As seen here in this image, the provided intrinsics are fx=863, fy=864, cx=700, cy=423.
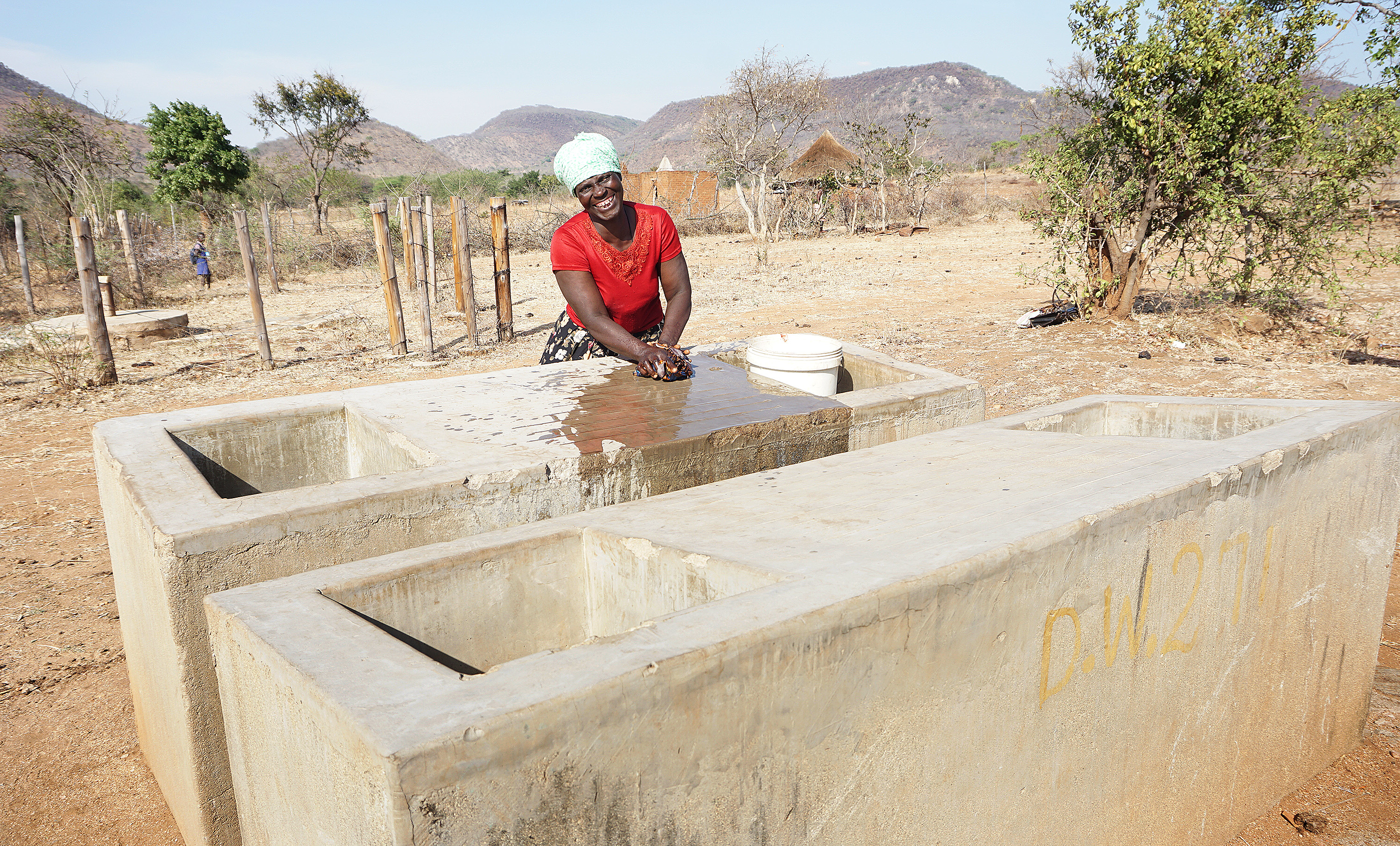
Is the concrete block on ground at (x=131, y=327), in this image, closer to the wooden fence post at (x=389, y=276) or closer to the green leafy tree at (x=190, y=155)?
the wooden fence post at (x=389, y=276)

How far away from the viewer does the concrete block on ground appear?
32.1 feet

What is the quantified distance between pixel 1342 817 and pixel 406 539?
293 centimetres

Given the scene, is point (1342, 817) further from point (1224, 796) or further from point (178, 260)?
point (178, 260)

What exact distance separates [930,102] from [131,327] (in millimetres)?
92932

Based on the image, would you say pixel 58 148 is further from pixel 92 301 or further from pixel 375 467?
pixel 375 467

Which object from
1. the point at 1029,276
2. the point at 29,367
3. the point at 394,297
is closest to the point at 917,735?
the point at 394,297

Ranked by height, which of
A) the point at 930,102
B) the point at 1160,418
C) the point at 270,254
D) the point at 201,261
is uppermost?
the point at 930,102

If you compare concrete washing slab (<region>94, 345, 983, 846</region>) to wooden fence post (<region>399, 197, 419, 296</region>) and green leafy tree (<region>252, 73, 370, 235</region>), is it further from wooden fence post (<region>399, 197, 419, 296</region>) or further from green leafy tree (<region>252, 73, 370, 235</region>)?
green leafy tree (<region>252, 73, 370, 235</region>)

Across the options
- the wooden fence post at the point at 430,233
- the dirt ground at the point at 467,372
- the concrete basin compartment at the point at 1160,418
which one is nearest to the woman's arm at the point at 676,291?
the concrete basin compartment at the point at 1160,418

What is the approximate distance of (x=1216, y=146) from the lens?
7.34m

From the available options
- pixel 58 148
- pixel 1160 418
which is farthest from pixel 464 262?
pixel 58 148

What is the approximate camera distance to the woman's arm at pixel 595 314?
339 cm

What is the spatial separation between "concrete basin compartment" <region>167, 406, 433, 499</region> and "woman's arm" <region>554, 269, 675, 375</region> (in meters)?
0.98

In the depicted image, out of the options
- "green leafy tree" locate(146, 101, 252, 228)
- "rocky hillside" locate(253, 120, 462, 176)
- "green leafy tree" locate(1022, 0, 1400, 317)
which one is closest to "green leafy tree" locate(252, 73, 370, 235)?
"green leafy tree" locate(146, 101, 252, 228)
